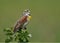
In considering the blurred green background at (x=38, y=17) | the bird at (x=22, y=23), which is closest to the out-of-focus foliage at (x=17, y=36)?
the bird at (x=22, y=23)

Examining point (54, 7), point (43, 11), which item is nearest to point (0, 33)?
point (43, 11)

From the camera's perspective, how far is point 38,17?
337 inches

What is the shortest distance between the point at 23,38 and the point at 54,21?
18.6 ft

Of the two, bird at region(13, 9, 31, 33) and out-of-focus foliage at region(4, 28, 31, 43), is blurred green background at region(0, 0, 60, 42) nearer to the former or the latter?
bird at region(13, 9, 31, 33)

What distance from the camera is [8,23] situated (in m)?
7.96

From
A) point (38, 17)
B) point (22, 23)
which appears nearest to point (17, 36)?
point (22, 23)

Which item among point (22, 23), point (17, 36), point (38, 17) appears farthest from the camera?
point (38, 17)

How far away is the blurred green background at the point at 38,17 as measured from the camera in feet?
23.4

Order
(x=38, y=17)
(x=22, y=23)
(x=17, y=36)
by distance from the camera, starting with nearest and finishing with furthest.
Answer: (x=17, y=36) < (x=22, y=23) < (x=38, y=17)

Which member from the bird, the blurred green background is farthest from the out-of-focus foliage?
the blurred green background

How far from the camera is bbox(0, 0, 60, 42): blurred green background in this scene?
714cm

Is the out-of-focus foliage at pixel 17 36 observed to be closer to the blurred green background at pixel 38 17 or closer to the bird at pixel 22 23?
the bird at pixel 22 23

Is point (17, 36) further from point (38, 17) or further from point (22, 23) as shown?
point (38, 17)

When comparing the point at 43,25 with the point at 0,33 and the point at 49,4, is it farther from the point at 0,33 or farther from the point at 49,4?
the point at 49,4
